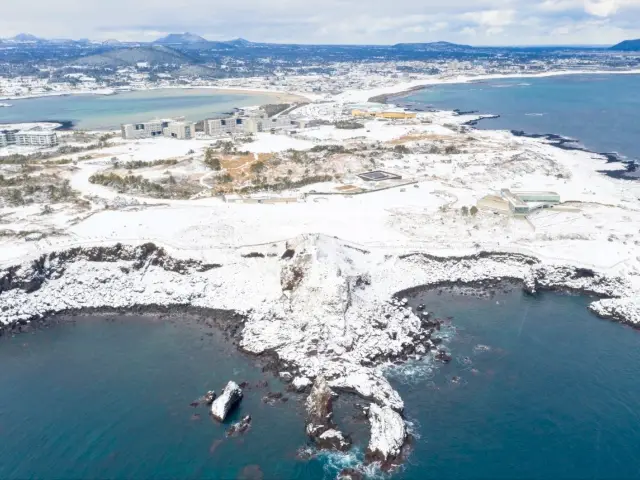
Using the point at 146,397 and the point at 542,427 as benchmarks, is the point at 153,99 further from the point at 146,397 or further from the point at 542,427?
the point at 542,427

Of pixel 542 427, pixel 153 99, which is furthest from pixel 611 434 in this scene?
pixel 153 99

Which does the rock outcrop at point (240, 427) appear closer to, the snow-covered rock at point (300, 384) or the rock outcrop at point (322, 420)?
the rock outcrop at point (322, 420)


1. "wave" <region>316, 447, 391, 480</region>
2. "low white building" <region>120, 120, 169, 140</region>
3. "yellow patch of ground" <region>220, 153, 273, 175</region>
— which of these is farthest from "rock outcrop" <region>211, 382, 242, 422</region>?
"low white building" <region>120, 120, 169, 140</region>

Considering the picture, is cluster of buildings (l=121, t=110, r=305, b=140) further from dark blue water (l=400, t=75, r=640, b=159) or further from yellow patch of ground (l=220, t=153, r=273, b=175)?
dark blue water (l=400, t=75, r=640, b=159)

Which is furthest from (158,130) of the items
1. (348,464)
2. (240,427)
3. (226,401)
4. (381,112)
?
(348,464)

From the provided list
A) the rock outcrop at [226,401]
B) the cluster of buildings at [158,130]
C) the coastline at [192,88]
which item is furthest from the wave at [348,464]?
the coastline at [192,88]

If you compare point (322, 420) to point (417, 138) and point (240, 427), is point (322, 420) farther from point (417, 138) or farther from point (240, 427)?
point (417, 138)

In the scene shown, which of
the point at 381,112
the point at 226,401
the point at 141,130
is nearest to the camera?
the point at 226,401
